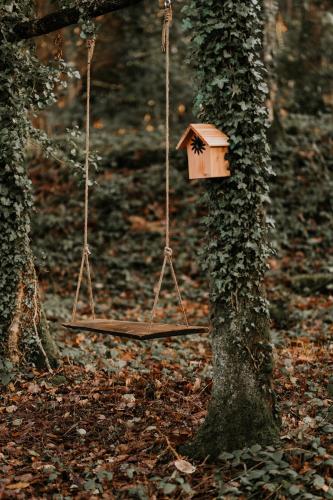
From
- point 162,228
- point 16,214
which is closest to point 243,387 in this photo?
point 16,214

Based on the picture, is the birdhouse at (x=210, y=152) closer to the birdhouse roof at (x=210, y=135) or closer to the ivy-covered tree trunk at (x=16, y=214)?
the birdhouse roof at (x=210, y=135)

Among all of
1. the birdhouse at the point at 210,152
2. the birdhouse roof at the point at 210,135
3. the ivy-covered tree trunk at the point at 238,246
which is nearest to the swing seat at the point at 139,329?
the ivy-covered tree trunk at the point at 238,246

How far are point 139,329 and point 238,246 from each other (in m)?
1.00

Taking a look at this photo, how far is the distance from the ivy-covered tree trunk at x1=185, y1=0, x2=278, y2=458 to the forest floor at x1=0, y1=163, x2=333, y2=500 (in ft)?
0.78

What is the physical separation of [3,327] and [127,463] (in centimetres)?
226

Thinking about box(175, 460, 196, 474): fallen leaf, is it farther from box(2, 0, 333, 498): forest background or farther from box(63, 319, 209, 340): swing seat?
box(63, 319, 209, 340): swing seat

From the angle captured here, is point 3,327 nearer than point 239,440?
No

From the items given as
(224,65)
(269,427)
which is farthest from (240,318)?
(224,65)

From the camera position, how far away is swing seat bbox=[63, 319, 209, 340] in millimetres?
4117

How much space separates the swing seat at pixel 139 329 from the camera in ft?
13.5

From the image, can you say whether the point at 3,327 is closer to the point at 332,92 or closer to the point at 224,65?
the point at 224,65

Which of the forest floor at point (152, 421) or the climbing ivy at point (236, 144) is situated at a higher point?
the climbing ivy at point (236, 144)

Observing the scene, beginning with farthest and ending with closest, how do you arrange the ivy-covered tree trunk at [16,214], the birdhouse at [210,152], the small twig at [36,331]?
the small twig at [36,331] < the ivy-covered tree trunk at [16,214] < the birdhouse at [210,152]

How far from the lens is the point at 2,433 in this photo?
4695mm
